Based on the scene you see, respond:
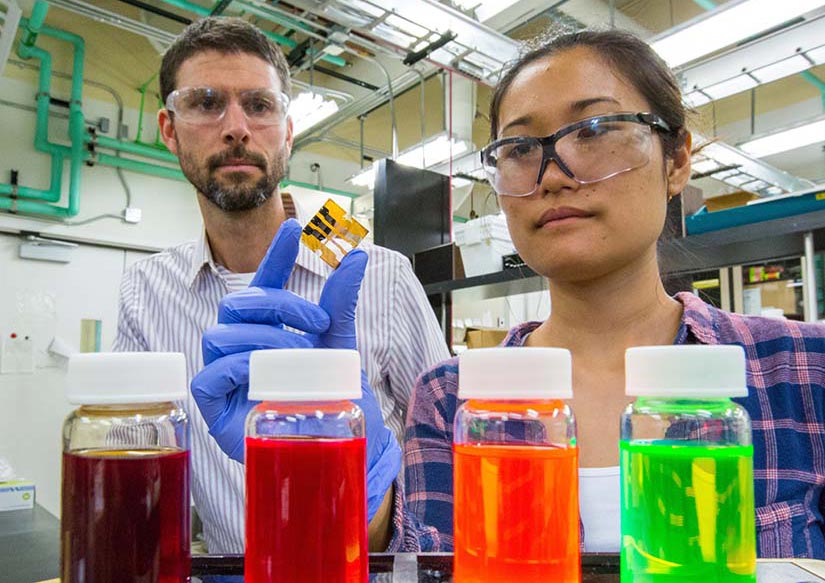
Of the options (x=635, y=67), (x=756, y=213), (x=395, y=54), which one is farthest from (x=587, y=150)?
(x=395, y=54)

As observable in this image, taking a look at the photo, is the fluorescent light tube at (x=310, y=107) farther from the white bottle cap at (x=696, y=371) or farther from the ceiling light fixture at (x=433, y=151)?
the white bottle cap at (x=696, y=371)

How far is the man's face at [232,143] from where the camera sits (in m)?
1.40

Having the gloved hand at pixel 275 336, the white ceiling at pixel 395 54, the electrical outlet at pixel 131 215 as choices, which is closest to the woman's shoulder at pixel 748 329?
the white ceiling at pixel 395 54

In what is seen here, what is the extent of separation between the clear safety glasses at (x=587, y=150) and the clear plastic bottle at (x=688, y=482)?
0.54 m

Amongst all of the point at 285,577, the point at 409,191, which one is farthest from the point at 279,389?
the point at 409,191

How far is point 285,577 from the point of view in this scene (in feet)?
1.39

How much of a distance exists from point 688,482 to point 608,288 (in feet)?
1.95

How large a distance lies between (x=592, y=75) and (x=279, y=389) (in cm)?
76

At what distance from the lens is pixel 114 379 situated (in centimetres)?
45

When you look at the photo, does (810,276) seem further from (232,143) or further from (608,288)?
(232,143)

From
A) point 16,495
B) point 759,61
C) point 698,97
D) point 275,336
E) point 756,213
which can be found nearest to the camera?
point 275,336

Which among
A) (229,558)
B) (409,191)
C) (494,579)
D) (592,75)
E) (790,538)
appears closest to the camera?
(494,579)

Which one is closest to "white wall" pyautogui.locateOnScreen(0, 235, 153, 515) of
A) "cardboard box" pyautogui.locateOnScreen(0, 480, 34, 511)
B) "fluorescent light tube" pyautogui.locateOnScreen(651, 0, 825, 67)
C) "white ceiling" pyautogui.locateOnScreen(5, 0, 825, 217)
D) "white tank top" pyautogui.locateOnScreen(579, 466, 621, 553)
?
"cardboard box" pyautogui.locateOnScreen(0, 480, 34, 511)

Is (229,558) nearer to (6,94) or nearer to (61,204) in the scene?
(61,204)
